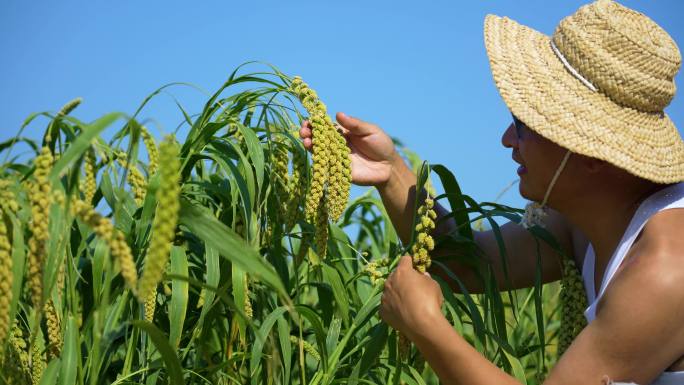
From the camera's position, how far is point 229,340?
85.1 inches

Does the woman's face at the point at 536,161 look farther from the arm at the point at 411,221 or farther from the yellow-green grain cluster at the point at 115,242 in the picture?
the yellow-green grain cluster at the point at 115,242

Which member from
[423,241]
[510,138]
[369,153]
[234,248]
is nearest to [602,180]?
[510,138]

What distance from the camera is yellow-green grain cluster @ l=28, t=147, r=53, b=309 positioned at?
120 centimetres

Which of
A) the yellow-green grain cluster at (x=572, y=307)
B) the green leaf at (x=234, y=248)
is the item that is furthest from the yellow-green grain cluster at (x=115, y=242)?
the yellow-green grain cluster at (x=572, y=307)

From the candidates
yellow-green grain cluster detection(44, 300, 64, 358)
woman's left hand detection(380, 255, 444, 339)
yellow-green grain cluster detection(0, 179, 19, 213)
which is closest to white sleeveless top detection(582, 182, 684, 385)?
woman's left hand detection(380, 255, 444, 339)

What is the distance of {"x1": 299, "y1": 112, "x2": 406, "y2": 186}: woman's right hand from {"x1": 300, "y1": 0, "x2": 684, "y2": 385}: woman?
41 mm

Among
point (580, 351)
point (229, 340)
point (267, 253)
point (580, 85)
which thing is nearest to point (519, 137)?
point (580, 85)

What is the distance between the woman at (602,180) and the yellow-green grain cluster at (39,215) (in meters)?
0.80

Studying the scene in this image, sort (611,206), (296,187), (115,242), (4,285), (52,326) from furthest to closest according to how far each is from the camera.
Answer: (611,206), (296,187), (52,326), (4,285), (115,242)

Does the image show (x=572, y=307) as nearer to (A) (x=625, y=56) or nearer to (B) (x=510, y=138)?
(B) (x=510, y=138)

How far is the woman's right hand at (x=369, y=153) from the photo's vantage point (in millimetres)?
2291

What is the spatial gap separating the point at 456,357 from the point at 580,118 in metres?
0.61

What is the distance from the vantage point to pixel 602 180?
2045 mm

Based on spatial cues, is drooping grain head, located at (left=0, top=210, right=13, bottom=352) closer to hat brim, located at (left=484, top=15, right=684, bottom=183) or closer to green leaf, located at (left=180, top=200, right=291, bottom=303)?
green leaf, located at (left=180, top=200, right=291, bottom=303)
